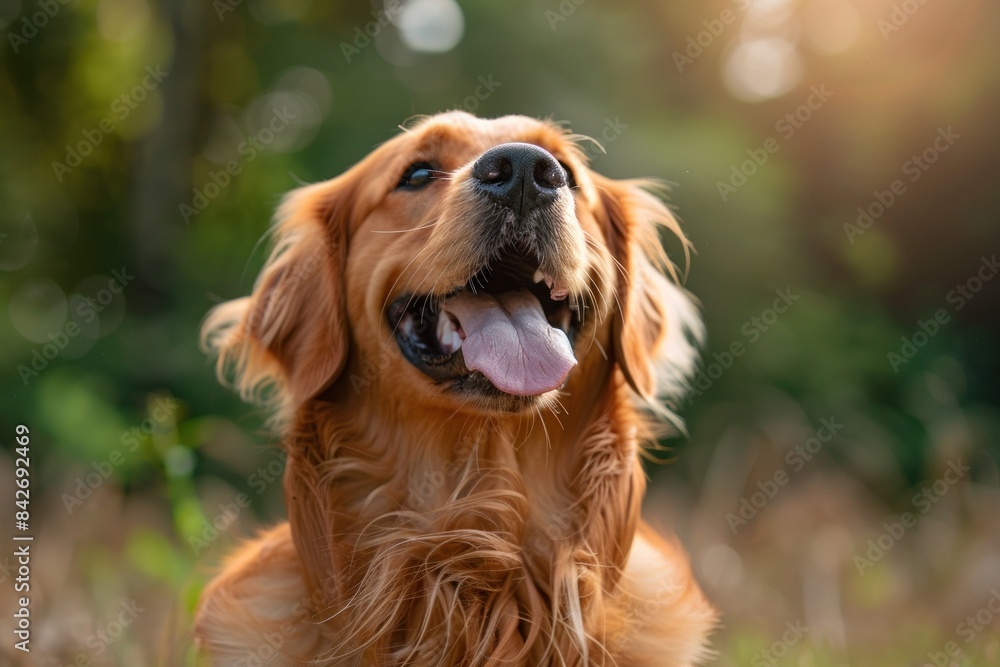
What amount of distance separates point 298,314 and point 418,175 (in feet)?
2.20

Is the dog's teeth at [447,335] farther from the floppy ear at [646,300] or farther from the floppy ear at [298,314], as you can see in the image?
the floppy ear at [646,300]

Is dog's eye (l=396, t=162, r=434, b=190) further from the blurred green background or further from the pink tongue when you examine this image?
the blurred green background

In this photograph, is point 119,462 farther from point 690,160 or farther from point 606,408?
point 690,160

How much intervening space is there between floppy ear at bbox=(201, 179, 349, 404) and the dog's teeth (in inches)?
16.3

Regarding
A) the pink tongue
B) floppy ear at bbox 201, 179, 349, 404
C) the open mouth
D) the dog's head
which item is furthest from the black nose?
floppy ear at bbox 201, 179, 349, 404

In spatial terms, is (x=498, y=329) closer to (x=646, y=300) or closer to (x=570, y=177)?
(x=570, y=177)

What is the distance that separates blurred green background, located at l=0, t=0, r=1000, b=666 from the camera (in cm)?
596

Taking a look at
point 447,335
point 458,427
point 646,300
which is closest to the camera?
point 447,335

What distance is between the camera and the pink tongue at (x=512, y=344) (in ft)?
8.23

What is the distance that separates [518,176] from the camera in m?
2.61

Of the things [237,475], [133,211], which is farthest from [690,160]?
[133,211]

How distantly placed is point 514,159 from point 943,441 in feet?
13.5

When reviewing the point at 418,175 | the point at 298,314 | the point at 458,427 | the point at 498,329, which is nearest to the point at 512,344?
the point at 498,329

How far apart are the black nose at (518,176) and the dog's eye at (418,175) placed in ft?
1.12
